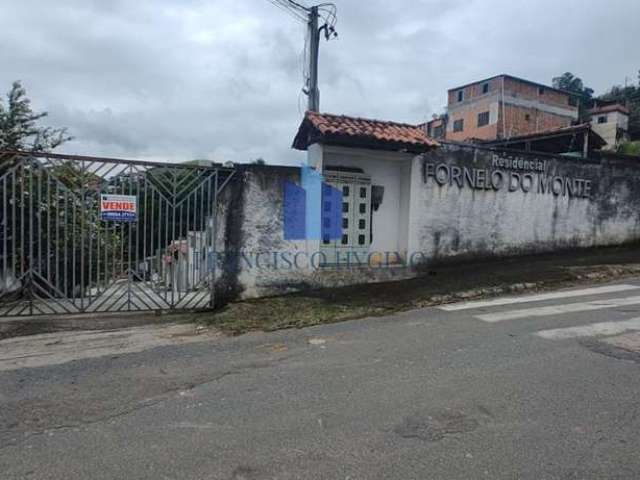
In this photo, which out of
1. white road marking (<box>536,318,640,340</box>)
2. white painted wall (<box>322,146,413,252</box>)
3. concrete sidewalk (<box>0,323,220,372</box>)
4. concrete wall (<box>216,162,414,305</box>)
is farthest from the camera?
white painted wall (<box>322,146,413,252</box>)

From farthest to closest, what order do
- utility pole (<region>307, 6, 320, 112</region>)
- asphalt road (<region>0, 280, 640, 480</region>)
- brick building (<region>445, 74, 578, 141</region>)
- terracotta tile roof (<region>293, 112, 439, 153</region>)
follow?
brick building (<region>445, 74, 578, 141</region>)
utility pole (<region>307, 6, 320, 112</region>)
terracotta tile roof (<region>293, 112, 439, 153</region>)
asphalt road (<region>0, 280, 640, 480</region>)

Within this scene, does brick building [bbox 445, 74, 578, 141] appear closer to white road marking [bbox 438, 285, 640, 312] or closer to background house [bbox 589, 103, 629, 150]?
background house [bbox 589, 103, 629, 150]

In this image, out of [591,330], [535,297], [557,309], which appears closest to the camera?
[591,330]

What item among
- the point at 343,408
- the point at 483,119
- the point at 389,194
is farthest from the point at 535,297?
the point at 483,119

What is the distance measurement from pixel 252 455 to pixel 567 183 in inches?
466

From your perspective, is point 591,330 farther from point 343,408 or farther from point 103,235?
point 103,235

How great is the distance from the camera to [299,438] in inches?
128

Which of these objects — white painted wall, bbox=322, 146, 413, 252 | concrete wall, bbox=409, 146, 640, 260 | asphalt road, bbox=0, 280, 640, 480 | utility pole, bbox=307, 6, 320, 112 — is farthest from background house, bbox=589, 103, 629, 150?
asphalt road, bbox=0, 280, 640, 480

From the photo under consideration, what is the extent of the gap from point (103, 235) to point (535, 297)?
740 cm

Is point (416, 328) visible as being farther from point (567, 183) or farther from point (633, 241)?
point (633, 241)

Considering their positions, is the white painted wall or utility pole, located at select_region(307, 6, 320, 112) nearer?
the white painted wall

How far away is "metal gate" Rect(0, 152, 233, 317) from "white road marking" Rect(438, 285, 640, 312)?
14.0 ft

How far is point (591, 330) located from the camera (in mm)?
5801

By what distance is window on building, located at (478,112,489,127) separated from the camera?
1869 inches
